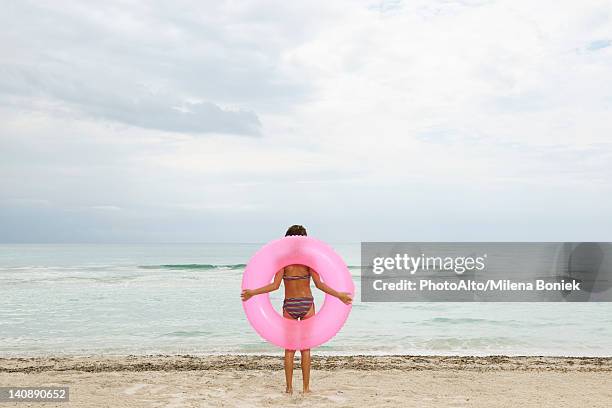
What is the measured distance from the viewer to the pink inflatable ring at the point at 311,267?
5.10 m

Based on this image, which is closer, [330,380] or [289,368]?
[289,368]

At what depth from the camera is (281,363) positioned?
280 inches

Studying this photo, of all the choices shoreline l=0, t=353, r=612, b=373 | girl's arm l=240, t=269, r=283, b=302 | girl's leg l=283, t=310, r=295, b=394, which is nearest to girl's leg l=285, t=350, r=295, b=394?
girl's leg l=283, t=310, r=295, b=394

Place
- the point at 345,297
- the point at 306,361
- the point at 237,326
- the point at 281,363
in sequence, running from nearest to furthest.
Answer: the point at 345,297 < the point at 306,361 < the point at 281,363 < the point at 237,326

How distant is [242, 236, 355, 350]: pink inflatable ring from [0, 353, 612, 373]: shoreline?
171cm

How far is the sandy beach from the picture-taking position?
519 centimetres

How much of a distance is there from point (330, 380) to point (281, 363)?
1265 millimetres

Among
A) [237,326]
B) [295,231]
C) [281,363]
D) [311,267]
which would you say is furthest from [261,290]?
[237,326]

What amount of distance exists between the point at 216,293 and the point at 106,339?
28.0ft

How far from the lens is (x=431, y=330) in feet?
37.0

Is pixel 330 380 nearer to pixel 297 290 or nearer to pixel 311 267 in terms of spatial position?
A: pixel 297 290

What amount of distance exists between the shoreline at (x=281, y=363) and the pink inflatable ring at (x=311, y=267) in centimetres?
171

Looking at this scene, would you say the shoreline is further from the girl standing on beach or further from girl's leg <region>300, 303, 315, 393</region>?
the girl standing on beach

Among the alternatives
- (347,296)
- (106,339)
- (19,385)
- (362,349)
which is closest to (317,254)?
(347,296)
